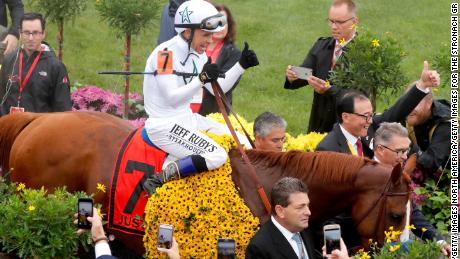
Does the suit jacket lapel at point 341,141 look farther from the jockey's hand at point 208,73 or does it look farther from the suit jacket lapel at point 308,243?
the jockey's hand at point 208,73

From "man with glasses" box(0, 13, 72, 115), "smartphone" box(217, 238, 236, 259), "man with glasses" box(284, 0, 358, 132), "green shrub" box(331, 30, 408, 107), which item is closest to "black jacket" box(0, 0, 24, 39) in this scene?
"man with glasses" box(0, 13, 72, 115)

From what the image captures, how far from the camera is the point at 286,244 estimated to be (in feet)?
24.0

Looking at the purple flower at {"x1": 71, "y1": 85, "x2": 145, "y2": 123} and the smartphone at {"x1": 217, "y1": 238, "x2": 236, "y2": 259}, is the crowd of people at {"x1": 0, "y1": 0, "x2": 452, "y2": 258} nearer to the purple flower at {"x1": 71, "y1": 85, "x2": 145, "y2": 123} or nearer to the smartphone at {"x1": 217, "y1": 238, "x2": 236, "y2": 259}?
the smartphone at {"x1": 217, "y1": 238, "x2": 236, "y2": 259}

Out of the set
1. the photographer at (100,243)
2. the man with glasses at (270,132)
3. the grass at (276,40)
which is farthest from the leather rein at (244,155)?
the grass at (276,40)

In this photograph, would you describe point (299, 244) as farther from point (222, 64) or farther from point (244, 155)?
point (222, 64)

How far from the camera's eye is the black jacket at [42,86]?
11578 mm

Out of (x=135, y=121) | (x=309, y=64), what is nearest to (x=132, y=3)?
(x=135, y=121)

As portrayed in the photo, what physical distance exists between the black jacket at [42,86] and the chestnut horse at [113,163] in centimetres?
174

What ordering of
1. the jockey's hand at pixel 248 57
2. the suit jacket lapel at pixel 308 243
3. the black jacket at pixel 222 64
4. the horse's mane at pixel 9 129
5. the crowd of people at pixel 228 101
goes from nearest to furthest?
1. the crowd of people at pixel 228 101
2. the suit jacket lapel at pixel 308 243
3. the jockey's hand at pixel 248 57
4. the horse's mane at pixel 9 129
5. the black jacket at pixel 222 64

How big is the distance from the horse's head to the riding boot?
1.38 meters

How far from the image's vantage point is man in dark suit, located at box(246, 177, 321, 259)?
7250 mm

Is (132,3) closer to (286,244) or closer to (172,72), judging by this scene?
(172,72)

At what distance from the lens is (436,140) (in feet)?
33.4

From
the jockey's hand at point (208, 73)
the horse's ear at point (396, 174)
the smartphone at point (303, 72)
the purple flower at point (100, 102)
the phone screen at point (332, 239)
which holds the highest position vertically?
the jockey's hand at point (208, 73)
